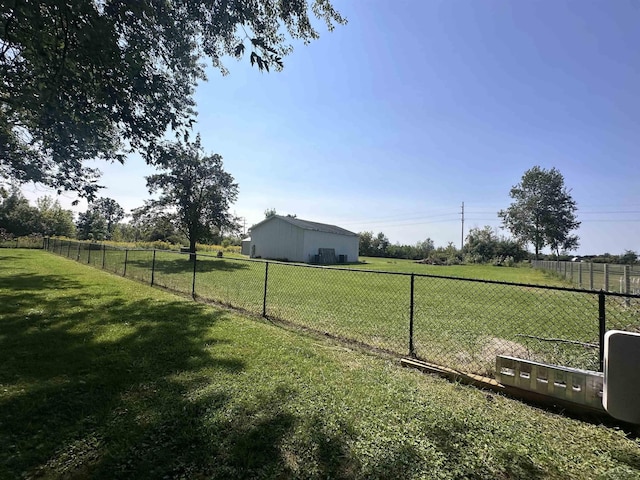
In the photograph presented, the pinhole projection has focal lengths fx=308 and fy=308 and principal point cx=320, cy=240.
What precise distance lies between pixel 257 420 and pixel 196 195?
25.2 m

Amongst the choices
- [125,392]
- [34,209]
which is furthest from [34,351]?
[34,209]

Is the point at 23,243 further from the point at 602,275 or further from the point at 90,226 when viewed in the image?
the point at 602,275

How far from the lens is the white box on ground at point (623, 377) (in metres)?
2.59

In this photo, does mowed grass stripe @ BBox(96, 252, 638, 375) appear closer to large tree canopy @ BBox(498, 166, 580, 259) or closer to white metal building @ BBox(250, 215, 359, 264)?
white metal building @ BBox(250, 215, 359, 264)

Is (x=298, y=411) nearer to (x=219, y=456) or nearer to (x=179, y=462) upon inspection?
(x=219, y=456)

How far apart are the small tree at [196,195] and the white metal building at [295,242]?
4978mm

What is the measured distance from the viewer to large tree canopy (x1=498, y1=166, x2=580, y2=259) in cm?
4888

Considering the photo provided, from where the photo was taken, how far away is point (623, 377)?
8.62ft

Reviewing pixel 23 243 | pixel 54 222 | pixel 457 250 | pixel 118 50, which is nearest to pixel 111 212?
pixel 54 222

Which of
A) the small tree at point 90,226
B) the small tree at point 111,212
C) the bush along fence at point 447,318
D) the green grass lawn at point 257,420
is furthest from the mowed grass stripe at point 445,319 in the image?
the small tree at point 111,212

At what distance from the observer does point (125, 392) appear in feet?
10.2

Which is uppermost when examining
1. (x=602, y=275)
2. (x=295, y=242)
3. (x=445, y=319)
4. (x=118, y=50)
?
(x=118, y=50)

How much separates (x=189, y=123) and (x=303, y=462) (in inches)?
228

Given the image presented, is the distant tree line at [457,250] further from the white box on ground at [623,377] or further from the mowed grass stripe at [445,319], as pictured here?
the white box on ground at [623,377]
